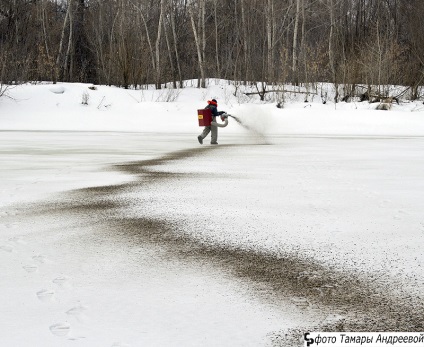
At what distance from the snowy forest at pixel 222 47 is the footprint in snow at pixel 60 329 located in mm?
24644

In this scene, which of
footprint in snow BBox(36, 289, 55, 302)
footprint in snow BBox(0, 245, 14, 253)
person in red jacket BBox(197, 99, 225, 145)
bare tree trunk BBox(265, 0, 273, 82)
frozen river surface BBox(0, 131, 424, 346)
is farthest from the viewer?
bare tree trunk BBox(265, 0, 273, 82)

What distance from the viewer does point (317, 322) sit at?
11.1 feet

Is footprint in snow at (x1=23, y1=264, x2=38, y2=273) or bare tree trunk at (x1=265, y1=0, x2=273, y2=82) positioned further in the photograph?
bare tree trunk at (x1=265, y1=0, x2=273, y2=82)

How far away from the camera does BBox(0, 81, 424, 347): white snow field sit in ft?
11.1

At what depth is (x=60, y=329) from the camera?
128 inches

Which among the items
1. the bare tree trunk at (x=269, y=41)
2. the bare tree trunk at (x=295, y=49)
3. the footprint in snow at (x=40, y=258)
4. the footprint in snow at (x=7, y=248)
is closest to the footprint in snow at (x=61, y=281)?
the footprint in snow at (x=40, y=258)

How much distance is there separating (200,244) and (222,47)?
123ft

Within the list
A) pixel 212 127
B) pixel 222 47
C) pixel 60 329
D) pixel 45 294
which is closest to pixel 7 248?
pixel 45 294

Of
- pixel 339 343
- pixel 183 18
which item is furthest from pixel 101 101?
pixel 339 343

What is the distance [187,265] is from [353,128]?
1929cm

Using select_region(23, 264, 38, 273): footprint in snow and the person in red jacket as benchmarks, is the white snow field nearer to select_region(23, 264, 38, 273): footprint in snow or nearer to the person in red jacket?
select_region(23, 264, 38, 273): footprint in snow

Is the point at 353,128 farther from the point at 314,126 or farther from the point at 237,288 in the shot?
the point at 237,288

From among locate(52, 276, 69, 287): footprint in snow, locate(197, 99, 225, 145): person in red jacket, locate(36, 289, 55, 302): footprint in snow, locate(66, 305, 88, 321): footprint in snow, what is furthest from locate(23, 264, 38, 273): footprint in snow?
locate(197, 99, 225, 145): person in red jacket

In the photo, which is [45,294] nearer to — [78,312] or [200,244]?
[78,312]
